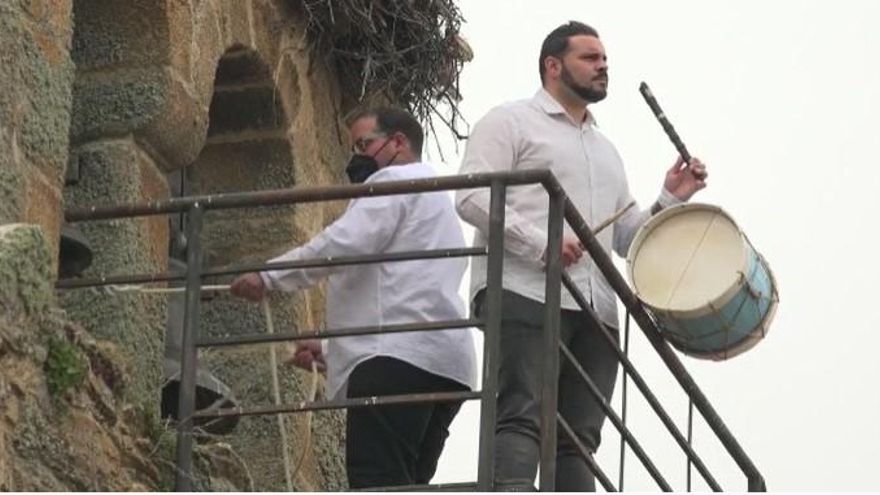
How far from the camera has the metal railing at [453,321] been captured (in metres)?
10.3

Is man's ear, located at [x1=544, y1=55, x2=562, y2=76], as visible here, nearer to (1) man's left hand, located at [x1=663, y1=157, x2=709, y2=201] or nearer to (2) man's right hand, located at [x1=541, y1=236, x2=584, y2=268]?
(1) man's left hand, located at [x1=663, y1=157, x2=709, y2=201]

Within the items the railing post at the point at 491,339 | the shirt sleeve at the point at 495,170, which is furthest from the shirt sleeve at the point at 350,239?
the railing post at the point at 491,339

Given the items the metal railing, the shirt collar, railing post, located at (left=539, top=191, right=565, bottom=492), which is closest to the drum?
the metal railing

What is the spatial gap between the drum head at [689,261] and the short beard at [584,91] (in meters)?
0.47

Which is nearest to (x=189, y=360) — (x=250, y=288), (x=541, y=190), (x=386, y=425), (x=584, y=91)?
(x=250, y=288)

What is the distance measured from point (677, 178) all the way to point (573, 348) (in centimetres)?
72

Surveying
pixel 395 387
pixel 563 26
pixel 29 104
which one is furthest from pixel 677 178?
pixel 29 104

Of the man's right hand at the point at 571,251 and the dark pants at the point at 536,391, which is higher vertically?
the man's right hand at the point at 571,251

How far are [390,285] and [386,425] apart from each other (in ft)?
1.34

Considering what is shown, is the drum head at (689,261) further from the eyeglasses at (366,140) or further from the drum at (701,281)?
the eyeglasses at (366,140)

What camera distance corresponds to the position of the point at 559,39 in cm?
1166

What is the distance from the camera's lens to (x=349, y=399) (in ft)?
34.7

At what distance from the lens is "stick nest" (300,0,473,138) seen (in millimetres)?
12852

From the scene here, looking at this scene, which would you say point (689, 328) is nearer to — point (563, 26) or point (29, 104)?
point (563, 26)
